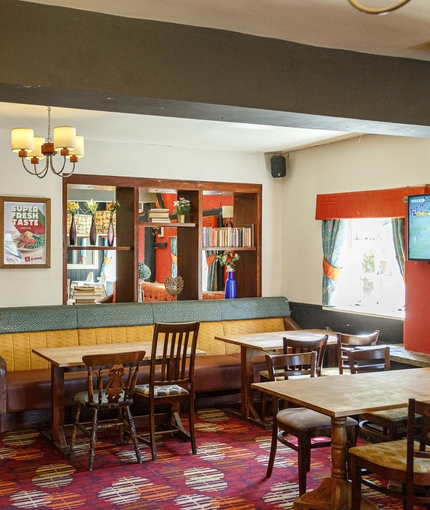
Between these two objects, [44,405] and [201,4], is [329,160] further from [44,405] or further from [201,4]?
[201,4]

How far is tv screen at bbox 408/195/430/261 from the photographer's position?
5578mm

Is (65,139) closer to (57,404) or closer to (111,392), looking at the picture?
(111,392)

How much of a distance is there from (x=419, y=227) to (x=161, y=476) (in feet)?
9.78

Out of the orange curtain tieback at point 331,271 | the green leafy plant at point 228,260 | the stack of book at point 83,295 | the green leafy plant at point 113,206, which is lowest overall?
the stack of book at point 83,295

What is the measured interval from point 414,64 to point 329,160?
3.32 metres

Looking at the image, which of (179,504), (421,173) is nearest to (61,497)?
(179,504)

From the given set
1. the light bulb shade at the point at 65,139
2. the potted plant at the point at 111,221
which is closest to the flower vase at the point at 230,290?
the potted plant at the point at 111,221

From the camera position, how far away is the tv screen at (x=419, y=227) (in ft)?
18.3

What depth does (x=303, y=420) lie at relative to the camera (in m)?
4.20

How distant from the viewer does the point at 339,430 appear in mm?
3670

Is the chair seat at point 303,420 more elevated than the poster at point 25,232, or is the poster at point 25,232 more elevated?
the poster at point 25,232

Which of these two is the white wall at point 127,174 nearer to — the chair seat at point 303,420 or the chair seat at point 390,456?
the chair seat at point 303,420

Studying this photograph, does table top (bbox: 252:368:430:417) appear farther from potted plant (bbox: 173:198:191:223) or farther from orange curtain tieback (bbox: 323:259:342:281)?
potted plant (bbox: 173:198:191:223)

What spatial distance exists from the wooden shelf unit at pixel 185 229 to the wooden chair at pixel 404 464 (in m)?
4.10
